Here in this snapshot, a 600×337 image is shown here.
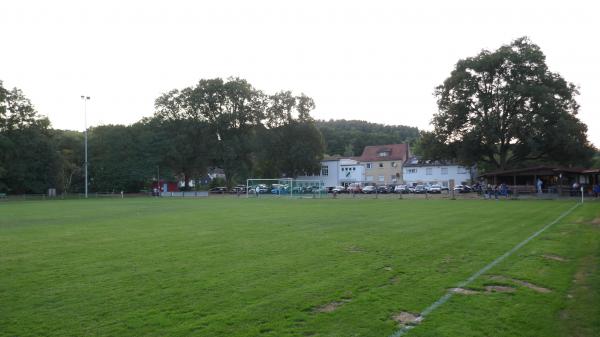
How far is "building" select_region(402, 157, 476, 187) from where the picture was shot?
3081 inches

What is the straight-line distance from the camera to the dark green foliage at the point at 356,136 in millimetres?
112875

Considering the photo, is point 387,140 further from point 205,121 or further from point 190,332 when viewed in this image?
point 190,332

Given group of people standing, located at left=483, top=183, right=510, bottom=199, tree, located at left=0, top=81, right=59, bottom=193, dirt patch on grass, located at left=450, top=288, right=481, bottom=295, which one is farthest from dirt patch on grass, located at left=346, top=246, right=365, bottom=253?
tree, located at left=0, top=81, right=59, bottom=193

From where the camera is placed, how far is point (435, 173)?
80.3 m

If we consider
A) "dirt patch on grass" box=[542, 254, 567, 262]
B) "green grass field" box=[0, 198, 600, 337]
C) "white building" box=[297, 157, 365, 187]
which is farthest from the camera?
"white building" box=[297, 157, 365, 187]

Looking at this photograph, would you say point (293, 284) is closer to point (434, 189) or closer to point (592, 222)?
point (592, 222)

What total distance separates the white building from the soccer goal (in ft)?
82.8

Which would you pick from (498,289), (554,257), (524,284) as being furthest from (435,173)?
(498,289)

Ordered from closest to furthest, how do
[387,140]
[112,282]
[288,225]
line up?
1. [112,282]
2. [288,225]
3. [387,140]

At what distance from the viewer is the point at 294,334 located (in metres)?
5.36

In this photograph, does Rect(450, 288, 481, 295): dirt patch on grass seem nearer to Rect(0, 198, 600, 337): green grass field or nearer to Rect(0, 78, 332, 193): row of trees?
Rect(0, 198, 600, 337): green grass field

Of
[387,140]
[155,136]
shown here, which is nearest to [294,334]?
[155,136]

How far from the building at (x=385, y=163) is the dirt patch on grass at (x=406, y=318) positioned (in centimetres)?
8015

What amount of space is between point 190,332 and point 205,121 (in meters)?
70.4
